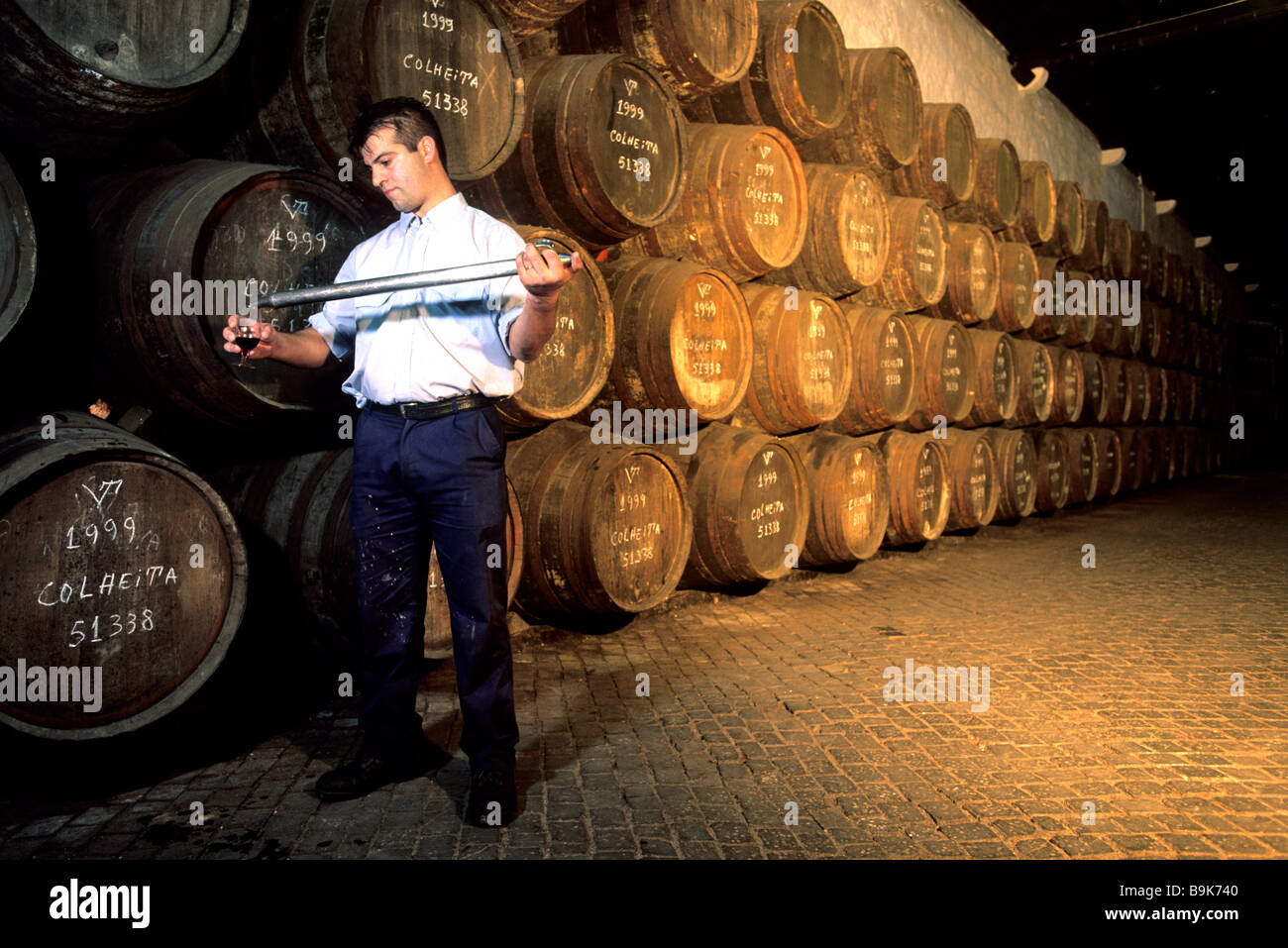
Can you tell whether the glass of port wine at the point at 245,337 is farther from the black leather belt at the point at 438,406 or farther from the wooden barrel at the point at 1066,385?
the wooden barrel at the point at 1066,385

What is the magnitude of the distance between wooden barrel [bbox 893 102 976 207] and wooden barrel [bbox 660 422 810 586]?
9.71 feet

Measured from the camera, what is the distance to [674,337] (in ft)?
14.6

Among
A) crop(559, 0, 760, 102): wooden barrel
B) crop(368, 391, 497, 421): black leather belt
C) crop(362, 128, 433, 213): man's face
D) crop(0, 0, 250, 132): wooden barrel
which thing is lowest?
crop(368, 391, 497, 421): black leather belt

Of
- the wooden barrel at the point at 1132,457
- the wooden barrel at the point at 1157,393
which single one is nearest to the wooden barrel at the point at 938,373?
the wooden barrel at the point at 1132,457

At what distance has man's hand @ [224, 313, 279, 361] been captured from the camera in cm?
244

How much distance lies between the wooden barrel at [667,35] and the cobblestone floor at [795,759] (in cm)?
301

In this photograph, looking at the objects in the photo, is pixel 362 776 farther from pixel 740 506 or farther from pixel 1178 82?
pixel 1178 82

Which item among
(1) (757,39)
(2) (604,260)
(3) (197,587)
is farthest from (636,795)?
(1) (757,39)

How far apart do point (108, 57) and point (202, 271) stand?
2.07ft

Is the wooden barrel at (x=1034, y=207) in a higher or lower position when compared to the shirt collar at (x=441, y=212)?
higher

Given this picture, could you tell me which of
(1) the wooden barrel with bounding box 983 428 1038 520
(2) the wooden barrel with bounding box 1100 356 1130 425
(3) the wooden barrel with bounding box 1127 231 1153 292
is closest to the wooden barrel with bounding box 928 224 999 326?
(1) the wooden barrel with bounding box 983 428 1038 520

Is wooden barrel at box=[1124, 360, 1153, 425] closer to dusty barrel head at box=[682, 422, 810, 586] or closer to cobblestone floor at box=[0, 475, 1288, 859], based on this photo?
cobblestone floor at box=[0, 475, 1288, 859]

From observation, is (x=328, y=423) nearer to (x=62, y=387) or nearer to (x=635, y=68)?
(x=62, y=387)

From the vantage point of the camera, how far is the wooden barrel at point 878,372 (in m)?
6.22
